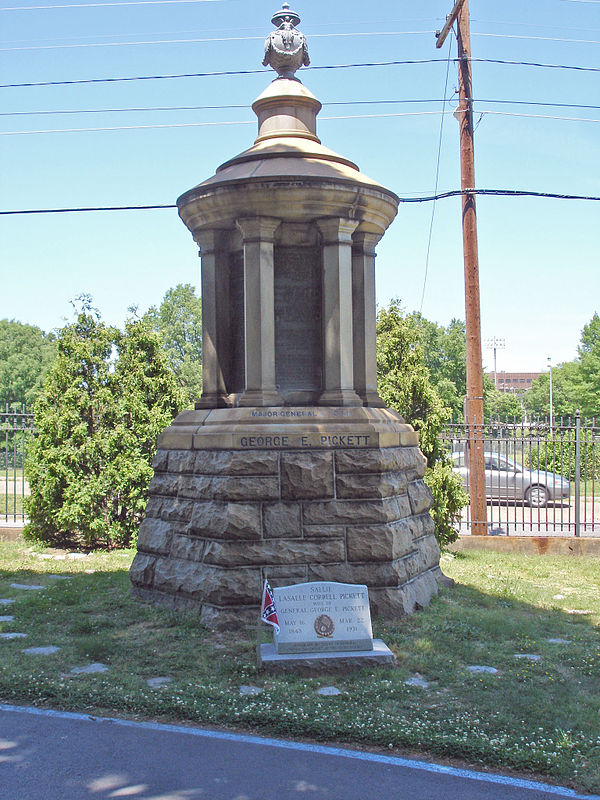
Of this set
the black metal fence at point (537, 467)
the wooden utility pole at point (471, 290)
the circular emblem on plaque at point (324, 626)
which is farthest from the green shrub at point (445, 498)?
the circular emblem on plaque at point (324, 626)

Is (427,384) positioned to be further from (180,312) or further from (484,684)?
(180,312)

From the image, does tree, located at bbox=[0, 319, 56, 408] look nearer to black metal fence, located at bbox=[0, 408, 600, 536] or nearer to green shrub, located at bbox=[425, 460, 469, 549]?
black metal fence, located at bbox=[0, 408, 600, 536]

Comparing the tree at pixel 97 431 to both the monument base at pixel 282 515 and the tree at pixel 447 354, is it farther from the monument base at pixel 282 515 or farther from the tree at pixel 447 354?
the tree at pixel 447 354

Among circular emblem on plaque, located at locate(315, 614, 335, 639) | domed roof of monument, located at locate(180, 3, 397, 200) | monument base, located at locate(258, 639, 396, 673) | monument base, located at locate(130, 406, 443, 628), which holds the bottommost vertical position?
monument base, located at locate(258, 639, 396, 673)

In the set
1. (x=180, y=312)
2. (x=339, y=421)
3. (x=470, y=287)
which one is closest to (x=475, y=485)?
(x=470, y=287)

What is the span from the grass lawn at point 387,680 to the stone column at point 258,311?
2.29m

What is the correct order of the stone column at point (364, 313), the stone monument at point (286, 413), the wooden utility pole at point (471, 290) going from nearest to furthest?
1. the stone monument at point (286, 413)
2. the stone column at point (364, 313)
3. the wooden utility pole at point (471, 290)

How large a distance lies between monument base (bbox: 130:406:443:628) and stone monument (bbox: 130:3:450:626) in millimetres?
13

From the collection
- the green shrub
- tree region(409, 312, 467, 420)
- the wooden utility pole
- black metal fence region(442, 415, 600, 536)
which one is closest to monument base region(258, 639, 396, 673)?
black metal fence region(442, 415, 600, 536)

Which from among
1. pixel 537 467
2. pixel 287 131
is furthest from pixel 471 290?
pixel 287 131

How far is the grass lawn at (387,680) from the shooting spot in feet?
13.8

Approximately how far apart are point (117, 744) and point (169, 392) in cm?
860

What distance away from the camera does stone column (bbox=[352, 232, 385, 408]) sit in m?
7.88

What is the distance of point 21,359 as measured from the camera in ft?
168
